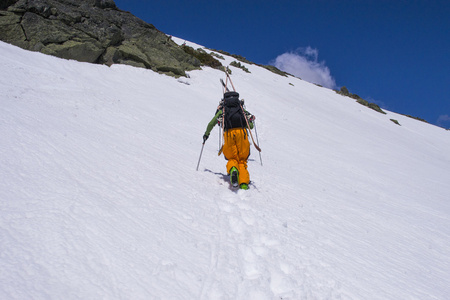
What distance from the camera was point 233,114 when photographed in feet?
14.8

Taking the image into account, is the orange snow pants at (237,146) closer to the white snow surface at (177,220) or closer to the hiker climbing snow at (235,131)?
the hiker climbing snow at (235,131)

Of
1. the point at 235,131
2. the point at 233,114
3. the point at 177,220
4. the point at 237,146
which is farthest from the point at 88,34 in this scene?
the point at 177,220

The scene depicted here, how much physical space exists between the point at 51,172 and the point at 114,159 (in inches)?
44.8

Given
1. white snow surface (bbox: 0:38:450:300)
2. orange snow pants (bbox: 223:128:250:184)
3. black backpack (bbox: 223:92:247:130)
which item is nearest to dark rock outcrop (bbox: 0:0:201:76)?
white snow surface (bbox: 0:38:450:300)

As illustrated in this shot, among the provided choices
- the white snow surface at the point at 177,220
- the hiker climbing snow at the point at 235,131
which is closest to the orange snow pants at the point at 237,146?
the hiker climbing snow at the point at 235,131

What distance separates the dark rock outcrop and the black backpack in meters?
12.3

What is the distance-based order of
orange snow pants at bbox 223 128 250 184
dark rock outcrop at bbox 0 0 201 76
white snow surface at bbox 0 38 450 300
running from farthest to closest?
dark rock outcrop at bbox 0 0 201 76, orange snow pants at bbox 223 128 250 184, white snow surface at bbox 0 38 450 300

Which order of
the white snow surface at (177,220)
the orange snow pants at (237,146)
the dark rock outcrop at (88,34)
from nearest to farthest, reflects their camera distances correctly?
the white snow surface at (177,220)
the orange snow pants at (237,146)
the dark rock outcrop at (88,34)

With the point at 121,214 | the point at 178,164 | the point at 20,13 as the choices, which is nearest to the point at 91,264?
the point at 121,214

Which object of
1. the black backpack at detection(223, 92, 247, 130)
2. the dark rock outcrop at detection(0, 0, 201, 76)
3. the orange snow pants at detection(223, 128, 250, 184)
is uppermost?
the dark rock outcrop at detection(0, 0, 201, 76)

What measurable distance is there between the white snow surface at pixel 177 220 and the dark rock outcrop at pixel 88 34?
693cm

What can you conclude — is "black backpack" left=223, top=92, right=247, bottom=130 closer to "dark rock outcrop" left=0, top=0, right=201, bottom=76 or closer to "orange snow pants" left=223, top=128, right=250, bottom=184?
"orange snow pants" left=223, top=128, right=250, bottom=184

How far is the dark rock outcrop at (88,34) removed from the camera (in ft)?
42.0

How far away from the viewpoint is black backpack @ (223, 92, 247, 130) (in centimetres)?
451
